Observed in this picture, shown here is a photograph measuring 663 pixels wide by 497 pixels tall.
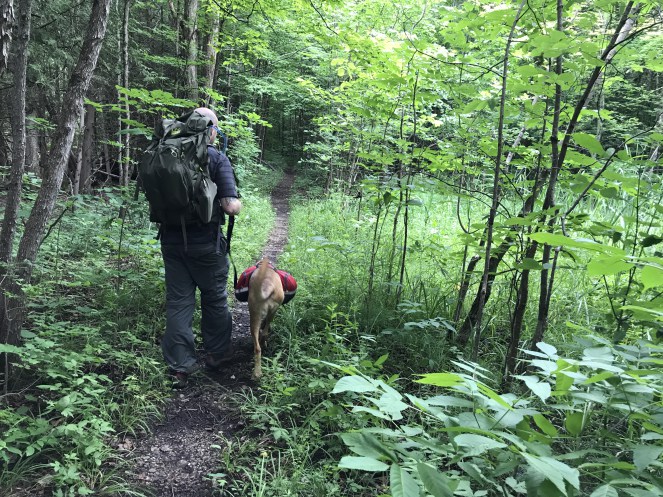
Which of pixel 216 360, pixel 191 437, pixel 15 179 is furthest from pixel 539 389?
pixel 15 179

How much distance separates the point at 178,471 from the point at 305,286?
3.00m

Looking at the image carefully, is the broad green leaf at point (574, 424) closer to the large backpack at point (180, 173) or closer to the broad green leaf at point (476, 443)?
the broad green leaf at point (476, 443)

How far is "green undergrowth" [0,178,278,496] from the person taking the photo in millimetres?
2275

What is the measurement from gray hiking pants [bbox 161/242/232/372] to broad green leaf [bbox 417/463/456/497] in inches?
121

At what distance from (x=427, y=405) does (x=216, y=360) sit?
3.18m

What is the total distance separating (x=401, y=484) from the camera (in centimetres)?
87

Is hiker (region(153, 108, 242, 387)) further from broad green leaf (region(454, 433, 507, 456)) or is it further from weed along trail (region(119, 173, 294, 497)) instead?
broad green leaf (region(454, 433, 507, 456))

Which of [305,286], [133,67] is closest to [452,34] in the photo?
[305,286]

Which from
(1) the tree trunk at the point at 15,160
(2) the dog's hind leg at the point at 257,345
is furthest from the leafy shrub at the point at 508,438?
(1) the tree trunk at the point at 15,160

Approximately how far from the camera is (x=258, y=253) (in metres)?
8.13

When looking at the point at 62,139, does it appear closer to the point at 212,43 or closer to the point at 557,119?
the point at 557,119

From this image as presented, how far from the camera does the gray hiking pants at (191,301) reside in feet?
11.7

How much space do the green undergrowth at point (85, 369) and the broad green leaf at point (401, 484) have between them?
6.95 feet

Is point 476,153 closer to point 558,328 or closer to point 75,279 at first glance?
point 558,328
